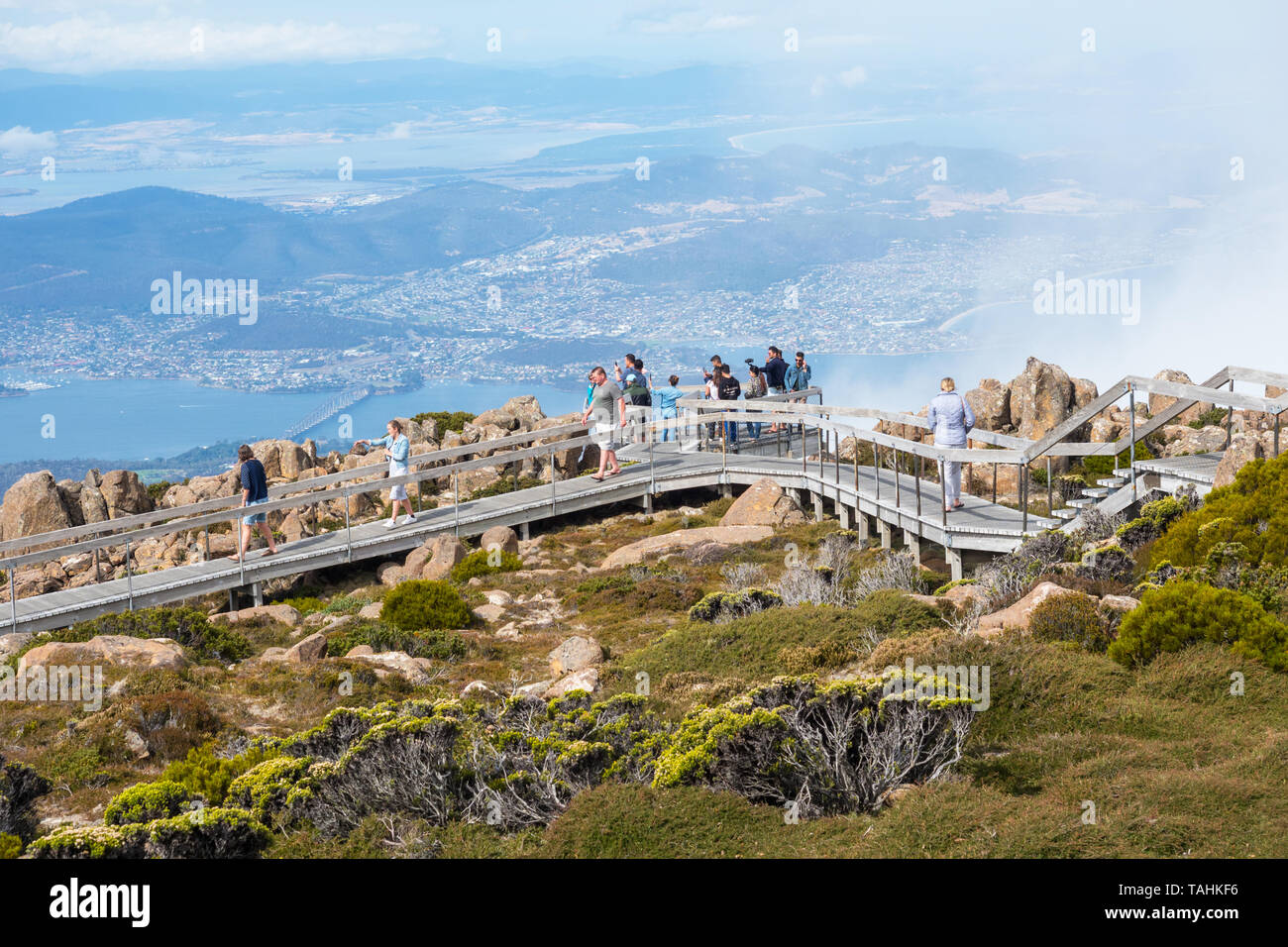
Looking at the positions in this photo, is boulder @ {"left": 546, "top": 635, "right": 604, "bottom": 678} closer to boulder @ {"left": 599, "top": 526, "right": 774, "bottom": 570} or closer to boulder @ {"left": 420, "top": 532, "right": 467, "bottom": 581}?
boulder @ {"left": 599, "top": 526, "right": 774, "bottom": 570}

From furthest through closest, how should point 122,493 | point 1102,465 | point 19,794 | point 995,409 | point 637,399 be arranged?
point 122,493, point 995,409, point 637,399, point 1102,465, point 19,794

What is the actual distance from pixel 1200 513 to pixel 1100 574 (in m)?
1.13

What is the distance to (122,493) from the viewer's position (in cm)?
2462

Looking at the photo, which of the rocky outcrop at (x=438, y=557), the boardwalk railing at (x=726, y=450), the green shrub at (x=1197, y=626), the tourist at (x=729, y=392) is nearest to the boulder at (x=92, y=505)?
the boardwalk railing at (x=726, y=450)

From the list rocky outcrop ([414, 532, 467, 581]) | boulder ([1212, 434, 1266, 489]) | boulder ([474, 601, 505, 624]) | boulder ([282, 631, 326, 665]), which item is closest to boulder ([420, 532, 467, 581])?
rocky outcrop ([414, 532, 467, 581])

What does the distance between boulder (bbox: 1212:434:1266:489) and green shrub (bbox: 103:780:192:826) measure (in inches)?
394

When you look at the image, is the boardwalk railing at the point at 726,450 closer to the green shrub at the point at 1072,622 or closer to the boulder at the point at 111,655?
the boulder at the point at 111,655

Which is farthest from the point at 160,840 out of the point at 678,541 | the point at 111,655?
the point at 678,541

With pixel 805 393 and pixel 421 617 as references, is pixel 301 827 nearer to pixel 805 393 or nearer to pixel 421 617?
pixel 421 617

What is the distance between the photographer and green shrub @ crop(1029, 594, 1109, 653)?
973cm

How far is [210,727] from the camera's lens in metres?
10.7

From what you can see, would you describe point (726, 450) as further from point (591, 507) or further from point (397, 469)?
point (397, 469)

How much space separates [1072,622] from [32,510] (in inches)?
785
